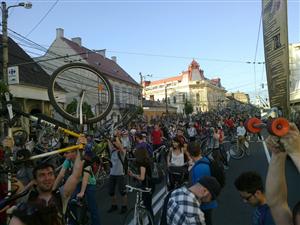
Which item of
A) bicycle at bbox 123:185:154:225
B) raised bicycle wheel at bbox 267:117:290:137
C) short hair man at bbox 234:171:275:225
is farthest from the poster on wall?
raised bicycle wheel at bbox 267:117:290:137

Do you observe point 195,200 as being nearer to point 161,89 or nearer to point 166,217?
point 166,217

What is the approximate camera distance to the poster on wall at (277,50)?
7547 mm

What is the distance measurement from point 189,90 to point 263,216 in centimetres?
11100

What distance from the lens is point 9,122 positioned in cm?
455

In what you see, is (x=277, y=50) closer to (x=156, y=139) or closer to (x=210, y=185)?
(x=210, y=185)

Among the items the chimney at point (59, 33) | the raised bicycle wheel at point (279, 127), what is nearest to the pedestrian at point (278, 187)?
the raised bicycle wheel at point (279, 127)

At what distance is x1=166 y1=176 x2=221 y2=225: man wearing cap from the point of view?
3234mm

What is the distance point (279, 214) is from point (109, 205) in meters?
6.99

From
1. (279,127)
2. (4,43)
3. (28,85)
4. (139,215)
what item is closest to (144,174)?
(139,215)

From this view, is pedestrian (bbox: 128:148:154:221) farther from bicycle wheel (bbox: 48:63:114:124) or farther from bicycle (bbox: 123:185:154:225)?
bicycle wheel (bbox: 48:63:114:124)

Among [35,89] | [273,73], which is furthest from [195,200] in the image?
[35,89]

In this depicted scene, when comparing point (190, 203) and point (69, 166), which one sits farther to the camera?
point (69, 166)

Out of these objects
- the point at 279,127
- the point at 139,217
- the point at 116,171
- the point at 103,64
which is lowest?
the point at 139,217

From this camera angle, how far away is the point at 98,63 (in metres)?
50.5
